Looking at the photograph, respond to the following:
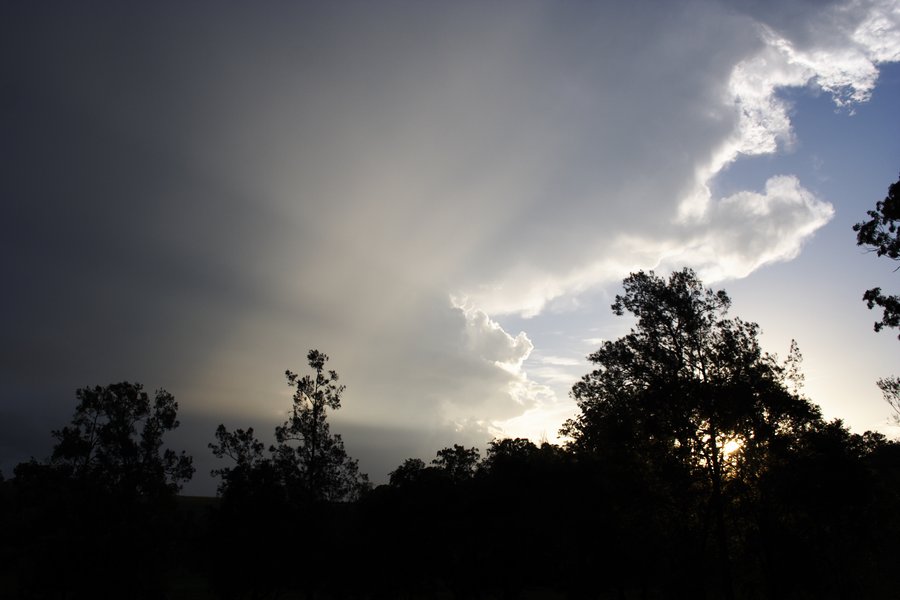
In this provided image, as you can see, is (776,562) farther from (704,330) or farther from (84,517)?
(84,517)

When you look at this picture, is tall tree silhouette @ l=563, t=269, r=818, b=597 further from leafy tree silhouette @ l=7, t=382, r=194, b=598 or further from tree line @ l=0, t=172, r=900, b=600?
leafy tree silhouette @ l=7, t=382, r=194, b=598

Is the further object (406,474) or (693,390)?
(406,474)

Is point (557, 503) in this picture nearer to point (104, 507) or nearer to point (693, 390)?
point (693, 390)

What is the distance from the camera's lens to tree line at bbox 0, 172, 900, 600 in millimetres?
32969

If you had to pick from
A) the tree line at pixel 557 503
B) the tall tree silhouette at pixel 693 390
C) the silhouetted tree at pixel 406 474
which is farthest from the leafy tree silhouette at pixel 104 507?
the tall tree silhouette at pixel 693 390

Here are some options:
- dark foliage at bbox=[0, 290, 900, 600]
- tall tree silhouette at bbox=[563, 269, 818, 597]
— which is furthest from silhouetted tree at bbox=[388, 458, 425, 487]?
tall tree silhouette at bbox=[563, 269, 818, 597]

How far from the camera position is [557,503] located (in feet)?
133

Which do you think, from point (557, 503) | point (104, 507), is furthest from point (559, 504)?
point (104, 507)

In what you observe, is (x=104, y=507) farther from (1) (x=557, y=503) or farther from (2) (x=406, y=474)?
(1) (x=557, y=503)

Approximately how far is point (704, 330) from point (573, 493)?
1713 centimetres

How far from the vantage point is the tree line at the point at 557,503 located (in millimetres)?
32969

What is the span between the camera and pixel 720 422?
103 ft

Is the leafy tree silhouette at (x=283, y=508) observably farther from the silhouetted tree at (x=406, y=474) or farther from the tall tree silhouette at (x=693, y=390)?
the tall tree silhouette at (x=693, y=390)

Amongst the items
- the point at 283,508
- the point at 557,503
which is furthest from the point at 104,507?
the point at 557,503
